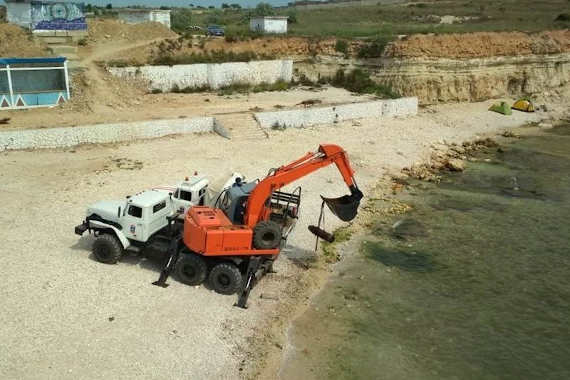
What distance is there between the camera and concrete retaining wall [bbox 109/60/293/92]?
32.5 meters

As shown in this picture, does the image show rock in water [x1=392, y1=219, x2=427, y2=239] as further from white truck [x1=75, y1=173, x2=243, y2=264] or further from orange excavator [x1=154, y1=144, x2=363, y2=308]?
white truck [x1=75, y1=173, x2=243, y2=264]

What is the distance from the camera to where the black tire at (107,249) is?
13.7 meters

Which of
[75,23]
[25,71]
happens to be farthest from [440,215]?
[75,23]

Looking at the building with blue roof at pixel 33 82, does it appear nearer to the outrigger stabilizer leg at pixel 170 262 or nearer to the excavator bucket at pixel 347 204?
the outrigger stabilizer leg at pixel 170 262

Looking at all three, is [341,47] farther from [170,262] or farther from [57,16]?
[170,262]

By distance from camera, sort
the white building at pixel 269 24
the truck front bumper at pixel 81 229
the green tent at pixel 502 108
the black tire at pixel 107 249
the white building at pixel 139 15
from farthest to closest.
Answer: the white building at pixel 269 24 < the white building at pixel 139 15 < the green tent at pixel 502 108 < the truck front bumper at pixel 81 229 < the black tire at pixel 107 249

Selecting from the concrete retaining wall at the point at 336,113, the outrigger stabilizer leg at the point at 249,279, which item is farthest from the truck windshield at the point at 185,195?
the concrete retaining wall at the point at 336,113

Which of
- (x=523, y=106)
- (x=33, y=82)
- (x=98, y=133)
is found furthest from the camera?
(x=523, y=106)

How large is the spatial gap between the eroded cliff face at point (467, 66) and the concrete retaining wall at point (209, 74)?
2.91m

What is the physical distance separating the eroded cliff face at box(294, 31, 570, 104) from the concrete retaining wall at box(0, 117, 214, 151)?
1627 cm

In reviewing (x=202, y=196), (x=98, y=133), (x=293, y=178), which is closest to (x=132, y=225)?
(x=202, y=196)

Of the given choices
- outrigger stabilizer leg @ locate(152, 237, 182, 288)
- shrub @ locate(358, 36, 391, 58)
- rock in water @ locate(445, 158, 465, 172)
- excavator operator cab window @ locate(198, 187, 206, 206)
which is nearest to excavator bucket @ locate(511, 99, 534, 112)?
shrub @ locate(358, 36, 391, 58)

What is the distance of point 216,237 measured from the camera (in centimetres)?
1239

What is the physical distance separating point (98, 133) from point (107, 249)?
40.4 ft
